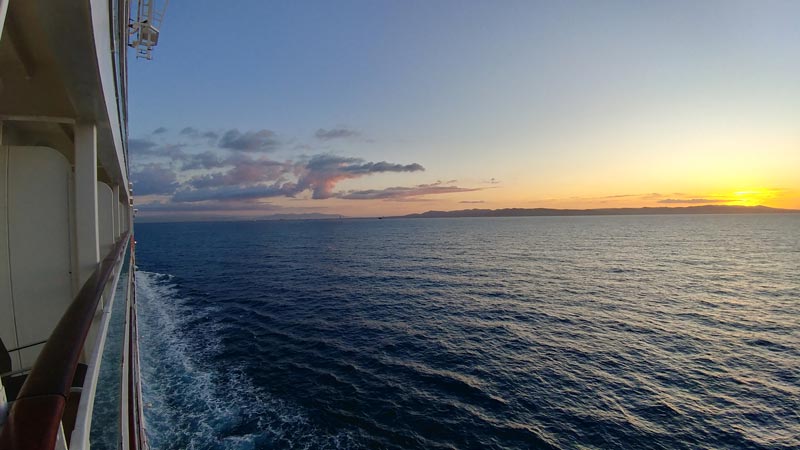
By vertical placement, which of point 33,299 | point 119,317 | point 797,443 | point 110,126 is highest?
point 110,126

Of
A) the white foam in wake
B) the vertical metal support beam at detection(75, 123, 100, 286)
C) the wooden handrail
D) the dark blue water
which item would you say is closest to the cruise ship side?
the vertical metal support beam at detection(75, 123, 100, 286)

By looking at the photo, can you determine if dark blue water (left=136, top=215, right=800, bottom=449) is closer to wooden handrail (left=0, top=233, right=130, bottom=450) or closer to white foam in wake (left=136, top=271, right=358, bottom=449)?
white foam in wake (left=136, top=271, right=358, bottom=449)

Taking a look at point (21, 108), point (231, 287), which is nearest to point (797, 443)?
point (21, 108)

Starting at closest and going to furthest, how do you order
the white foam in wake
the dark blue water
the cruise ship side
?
the cruise ship side, the white foam in wake, the dark blue water

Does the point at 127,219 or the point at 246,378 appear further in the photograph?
the point at 127,219

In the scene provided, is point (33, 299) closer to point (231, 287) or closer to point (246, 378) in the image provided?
point (246, 378)

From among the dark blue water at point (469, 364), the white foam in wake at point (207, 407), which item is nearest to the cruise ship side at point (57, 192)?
the white foam in wake at point (207, 407)

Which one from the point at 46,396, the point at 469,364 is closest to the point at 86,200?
the point at 46,396
